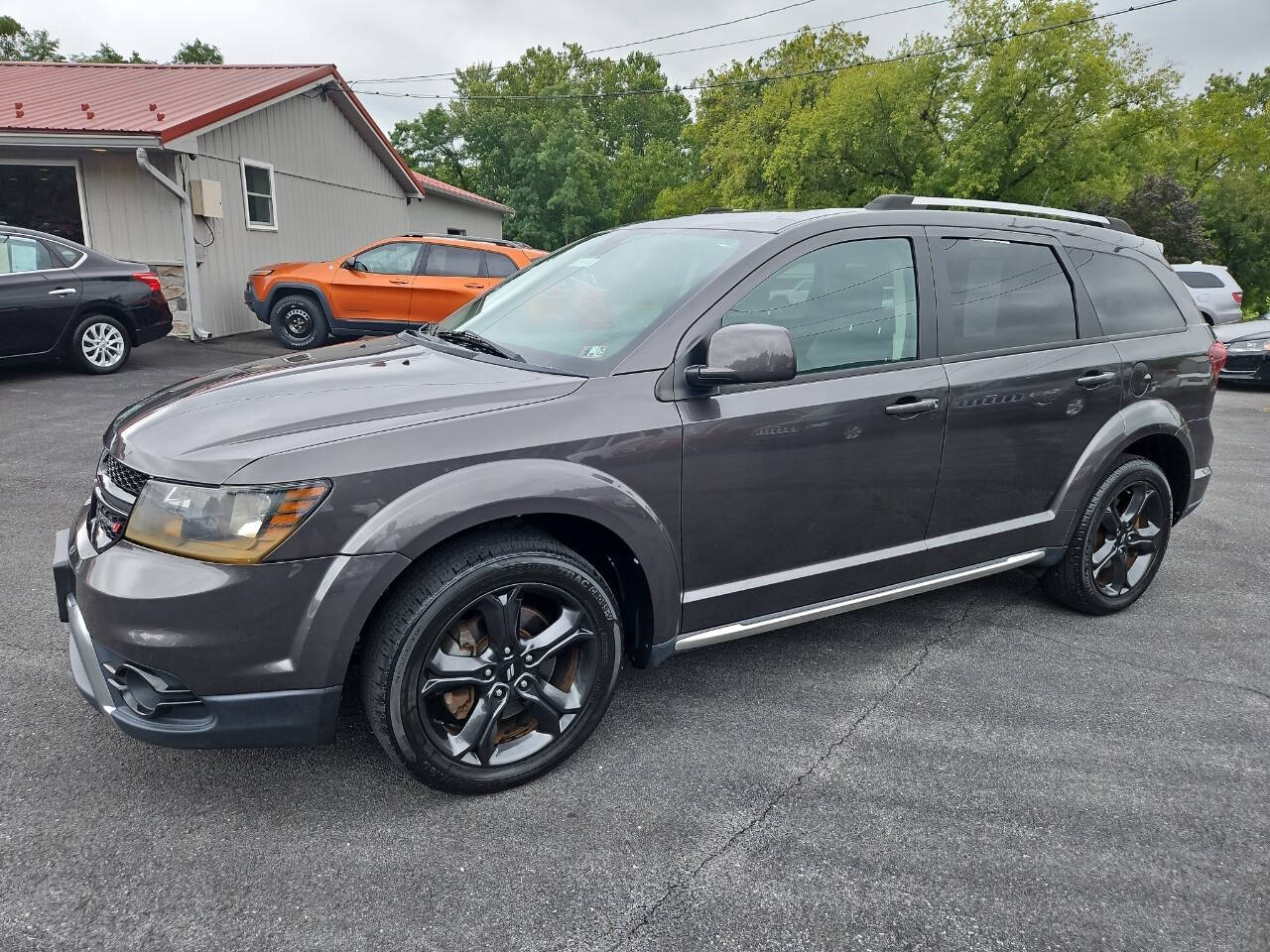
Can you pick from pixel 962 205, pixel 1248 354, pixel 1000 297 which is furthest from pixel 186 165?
pixel 1248 354

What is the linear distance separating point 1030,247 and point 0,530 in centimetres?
533

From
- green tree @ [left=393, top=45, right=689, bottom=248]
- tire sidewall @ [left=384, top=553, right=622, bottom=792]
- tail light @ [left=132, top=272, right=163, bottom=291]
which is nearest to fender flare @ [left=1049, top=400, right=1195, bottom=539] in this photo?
tire sidewall @ [left=384, top=553, right=622, bottom=792]

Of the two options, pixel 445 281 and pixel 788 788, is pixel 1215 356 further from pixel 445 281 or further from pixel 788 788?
pixel 445 281

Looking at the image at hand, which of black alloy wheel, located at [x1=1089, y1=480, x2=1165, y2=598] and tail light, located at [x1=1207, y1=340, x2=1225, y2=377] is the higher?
tail light, located at [x1=1207, y1=340, x2=1225, y2=377]

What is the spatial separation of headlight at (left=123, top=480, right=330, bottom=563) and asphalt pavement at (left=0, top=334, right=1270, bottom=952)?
815 mm

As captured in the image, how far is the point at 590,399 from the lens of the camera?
2.60 m

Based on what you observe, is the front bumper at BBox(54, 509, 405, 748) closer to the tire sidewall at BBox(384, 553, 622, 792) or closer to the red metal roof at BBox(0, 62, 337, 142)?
the tire sidewall at BBox(384, 553, 622, 792)

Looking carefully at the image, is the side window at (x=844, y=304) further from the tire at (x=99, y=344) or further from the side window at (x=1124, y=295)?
the tire at (x=99, y=344)

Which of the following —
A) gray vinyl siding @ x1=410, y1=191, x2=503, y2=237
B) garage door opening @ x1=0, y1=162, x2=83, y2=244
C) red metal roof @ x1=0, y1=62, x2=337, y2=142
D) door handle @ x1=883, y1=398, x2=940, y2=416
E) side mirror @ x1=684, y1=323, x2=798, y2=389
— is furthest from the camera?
gray vinyl siding @ x1=410, y1=191, x2=503, y2=237

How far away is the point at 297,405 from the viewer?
2496 mm

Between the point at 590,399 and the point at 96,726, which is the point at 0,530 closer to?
the point at 96,726

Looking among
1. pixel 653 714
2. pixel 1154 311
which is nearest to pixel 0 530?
pixel 653 714

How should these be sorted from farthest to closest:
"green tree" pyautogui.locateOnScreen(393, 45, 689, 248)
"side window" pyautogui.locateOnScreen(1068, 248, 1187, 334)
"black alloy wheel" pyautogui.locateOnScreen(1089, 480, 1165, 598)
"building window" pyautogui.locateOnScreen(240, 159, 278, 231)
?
"green tree" pyautogui.locateOnScreen(393, 45, 689, 248) < "building window" pyautogui.locateOnScreen(240, 159, 278, 231) < "black alloy wheel" pyautogui.locateOnScreen(1089, 480, 1165, 598) < "side window" pyautogui.locateOnScreen(1068, 248, 1187, 334)

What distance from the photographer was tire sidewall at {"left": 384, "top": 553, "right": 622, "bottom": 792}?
237 cm
